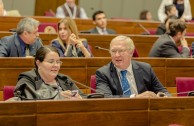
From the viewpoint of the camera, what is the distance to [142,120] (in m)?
3.41

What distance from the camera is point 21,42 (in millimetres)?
5215

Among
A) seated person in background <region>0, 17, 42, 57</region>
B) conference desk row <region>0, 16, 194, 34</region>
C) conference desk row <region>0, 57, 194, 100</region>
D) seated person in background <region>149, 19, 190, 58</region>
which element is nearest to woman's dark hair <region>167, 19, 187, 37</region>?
seated person in background <region>149, 19, 190, 58</region>

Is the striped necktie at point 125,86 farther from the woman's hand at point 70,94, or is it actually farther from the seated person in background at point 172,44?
the seated person in background at point 172,44

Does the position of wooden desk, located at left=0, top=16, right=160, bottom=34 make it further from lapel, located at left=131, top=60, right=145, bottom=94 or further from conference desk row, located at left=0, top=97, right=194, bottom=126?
conference desk row, located at left=0, top=97, right=194, bottom=126

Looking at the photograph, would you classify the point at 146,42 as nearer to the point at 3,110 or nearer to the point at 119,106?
the point at 119,106

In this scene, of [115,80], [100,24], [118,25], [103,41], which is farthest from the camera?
[118,25]

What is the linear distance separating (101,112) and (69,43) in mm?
2301

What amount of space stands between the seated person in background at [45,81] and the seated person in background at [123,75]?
29 centimetres

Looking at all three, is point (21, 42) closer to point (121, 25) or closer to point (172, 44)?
point (172, 44)

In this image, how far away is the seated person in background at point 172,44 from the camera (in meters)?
5.68

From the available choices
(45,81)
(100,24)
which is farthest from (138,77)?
(100,24)

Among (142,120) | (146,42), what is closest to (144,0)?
(146,42)

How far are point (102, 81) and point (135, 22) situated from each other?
4.31 metres

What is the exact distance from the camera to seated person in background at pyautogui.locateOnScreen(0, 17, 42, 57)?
16.9 feet
